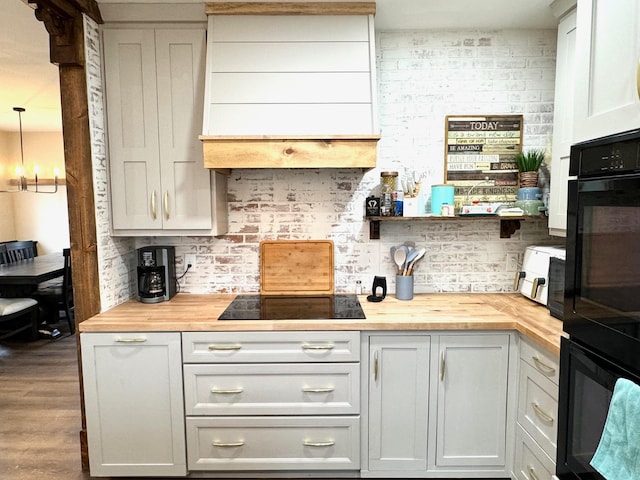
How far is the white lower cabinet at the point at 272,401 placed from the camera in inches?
74.2

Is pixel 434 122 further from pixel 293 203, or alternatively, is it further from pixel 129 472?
pixel 129 472

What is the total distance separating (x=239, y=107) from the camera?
79.0 inches

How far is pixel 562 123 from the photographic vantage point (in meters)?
1.99

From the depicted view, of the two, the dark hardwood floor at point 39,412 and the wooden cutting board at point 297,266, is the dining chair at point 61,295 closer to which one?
the dark hardwood floor at point 39,412

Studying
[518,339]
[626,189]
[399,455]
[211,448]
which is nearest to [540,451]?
[518,339]

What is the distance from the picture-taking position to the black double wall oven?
102 cm

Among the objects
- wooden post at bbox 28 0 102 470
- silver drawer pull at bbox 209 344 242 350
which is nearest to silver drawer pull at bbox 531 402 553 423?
silver drawer pull at bbox 209 344 242 350

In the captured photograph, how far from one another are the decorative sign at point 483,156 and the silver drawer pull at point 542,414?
45.9 inches

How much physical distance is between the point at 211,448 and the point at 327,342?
2.68ft

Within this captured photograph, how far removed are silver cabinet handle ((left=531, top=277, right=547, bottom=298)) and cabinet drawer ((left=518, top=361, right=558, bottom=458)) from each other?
474 millimetres

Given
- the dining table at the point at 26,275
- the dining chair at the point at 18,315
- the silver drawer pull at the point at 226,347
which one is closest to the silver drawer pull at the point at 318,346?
the silver drawer pull at the point at 226,347

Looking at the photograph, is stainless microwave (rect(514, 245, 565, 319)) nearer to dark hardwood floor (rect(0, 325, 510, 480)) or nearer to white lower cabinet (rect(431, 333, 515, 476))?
white lower cabinet (rect(431, 333, 515, 476))

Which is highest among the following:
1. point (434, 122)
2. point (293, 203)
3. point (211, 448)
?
point (434, 122)

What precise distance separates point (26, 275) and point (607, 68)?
459cm
